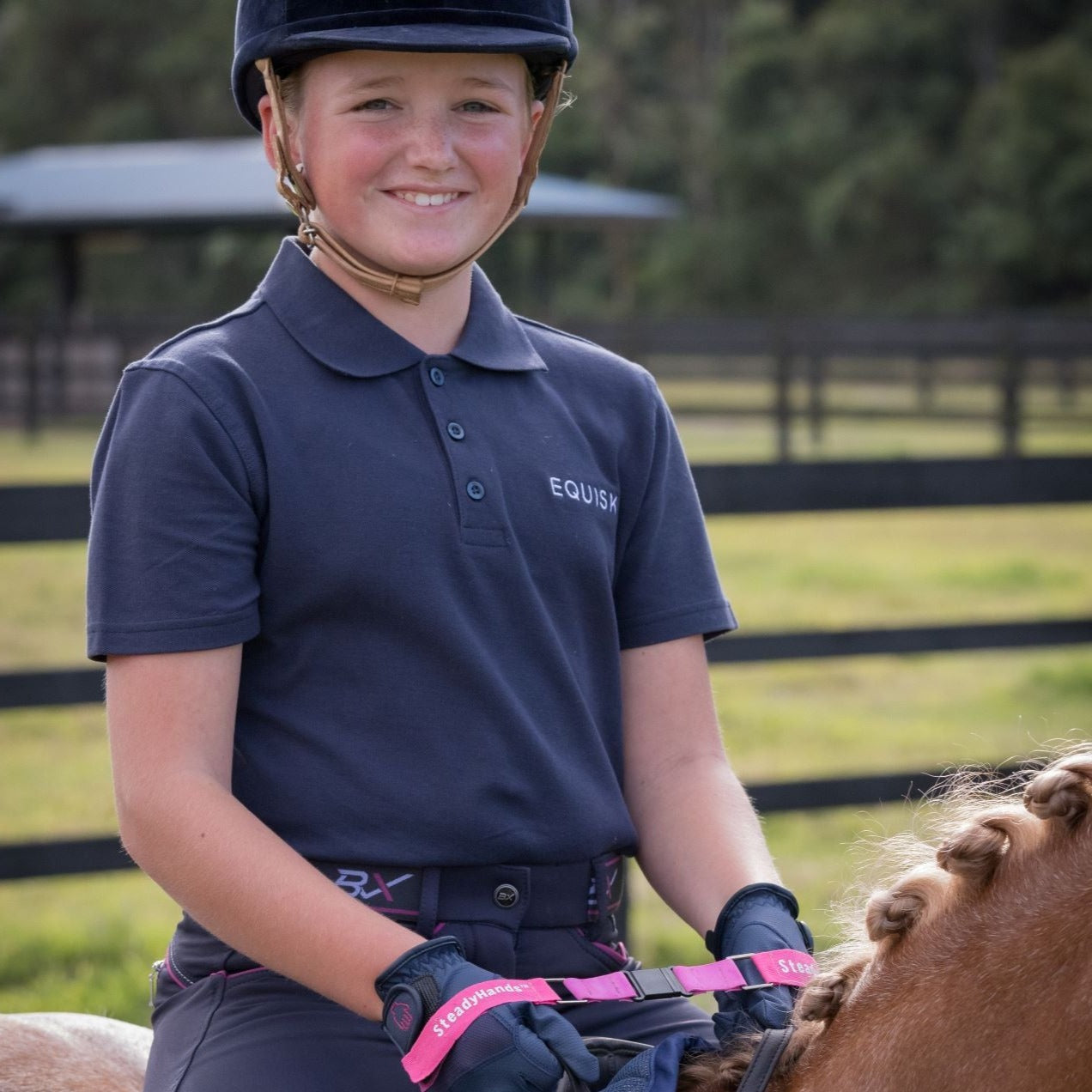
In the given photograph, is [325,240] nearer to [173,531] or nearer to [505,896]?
[173,531]

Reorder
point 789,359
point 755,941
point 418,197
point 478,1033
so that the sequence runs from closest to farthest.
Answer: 1. point 478,1033
2. point 755,941
3. point 418,197
4. point 789,359

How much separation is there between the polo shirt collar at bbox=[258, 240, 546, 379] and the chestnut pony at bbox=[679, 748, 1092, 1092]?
29.4 inches

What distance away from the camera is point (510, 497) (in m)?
1.68

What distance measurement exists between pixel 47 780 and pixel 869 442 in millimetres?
13235

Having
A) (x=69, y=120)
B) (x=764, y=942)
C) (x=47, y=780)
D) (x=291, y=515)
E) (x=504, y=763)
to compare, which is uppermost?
(x=69, y=120)

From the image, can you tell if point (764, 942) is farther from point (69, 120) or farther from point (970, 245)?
point (69, 120)

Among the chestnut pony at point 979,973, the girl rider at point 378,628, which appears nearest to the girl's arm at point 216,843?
the girl rider at point 378,628

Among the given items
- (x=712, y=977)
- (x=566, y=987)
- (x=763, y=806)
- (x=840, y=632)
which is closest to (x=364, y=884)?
(x=566, y=987)

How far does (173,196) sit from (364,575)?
27.2 meters

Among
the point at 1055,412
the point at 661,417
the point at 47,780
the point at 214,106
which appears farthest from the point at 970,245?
the point at 661,417

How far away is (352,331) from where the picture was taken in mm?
1699

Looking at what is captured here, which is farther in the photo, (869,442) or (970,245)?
(970,245)

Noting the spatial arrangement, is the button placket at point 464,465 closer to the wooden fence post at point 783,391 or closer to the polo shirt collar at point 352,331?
the polo shirt collar at point 352,331

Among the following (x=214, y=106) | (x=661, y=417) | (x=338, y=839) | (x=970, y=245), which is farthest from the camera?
(x=214, y=106)
